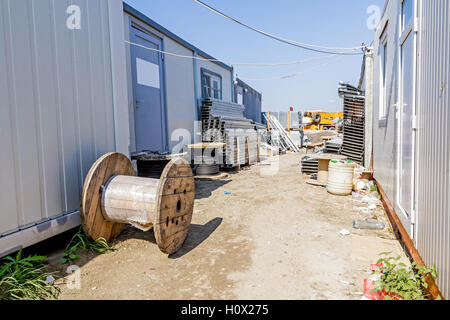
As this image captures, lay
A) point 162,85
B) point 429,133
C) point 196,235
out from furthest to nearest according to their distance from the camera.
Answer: point 162,85 < point 196,235 < point 429,133

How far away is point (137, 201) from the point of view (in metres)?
3.27

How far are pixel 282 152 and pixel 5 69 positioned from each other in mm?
15758

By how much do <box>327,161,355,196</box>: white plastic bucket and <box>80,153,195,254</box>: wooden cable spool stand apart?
3970mm

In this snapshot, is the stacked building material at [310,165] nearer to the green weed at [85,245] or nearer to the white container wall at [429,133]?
the white container wall at [429,133]

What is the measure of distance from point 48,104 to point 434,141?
3.79 m

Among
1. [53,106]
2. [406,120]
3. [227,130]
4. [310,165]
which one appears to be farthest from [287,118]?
[53,106]

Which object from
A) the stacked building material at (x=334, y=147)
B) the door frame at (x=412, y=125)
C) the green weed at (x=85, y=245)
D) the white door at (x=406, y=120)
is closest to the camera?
the door frame at (x=412, y=125)

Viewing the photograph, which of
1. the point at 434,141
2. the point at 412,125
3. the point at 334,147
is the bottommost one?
the point at 334,147

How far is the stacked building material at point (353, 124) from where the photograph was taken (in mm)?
8547

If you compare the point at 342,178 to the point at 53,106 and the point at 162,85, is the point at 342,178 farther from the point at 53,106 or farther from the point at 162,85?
the point at 53,106

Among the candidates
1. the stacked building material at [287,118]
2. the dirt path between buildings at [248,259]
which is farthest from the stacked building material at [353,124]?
the stacked building material at [287,118]

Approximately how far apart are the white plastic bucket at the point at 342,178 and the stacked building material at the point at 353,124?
8.20 ft

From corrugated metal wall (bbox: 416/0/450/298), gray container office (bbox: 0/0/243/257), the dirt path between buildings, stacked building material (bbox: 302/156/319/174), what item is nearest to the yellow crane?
stacked building material (bbox: 302/156/319/174)

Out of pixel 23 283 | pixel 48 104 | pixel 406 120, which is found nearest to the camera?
pixel 23 283
